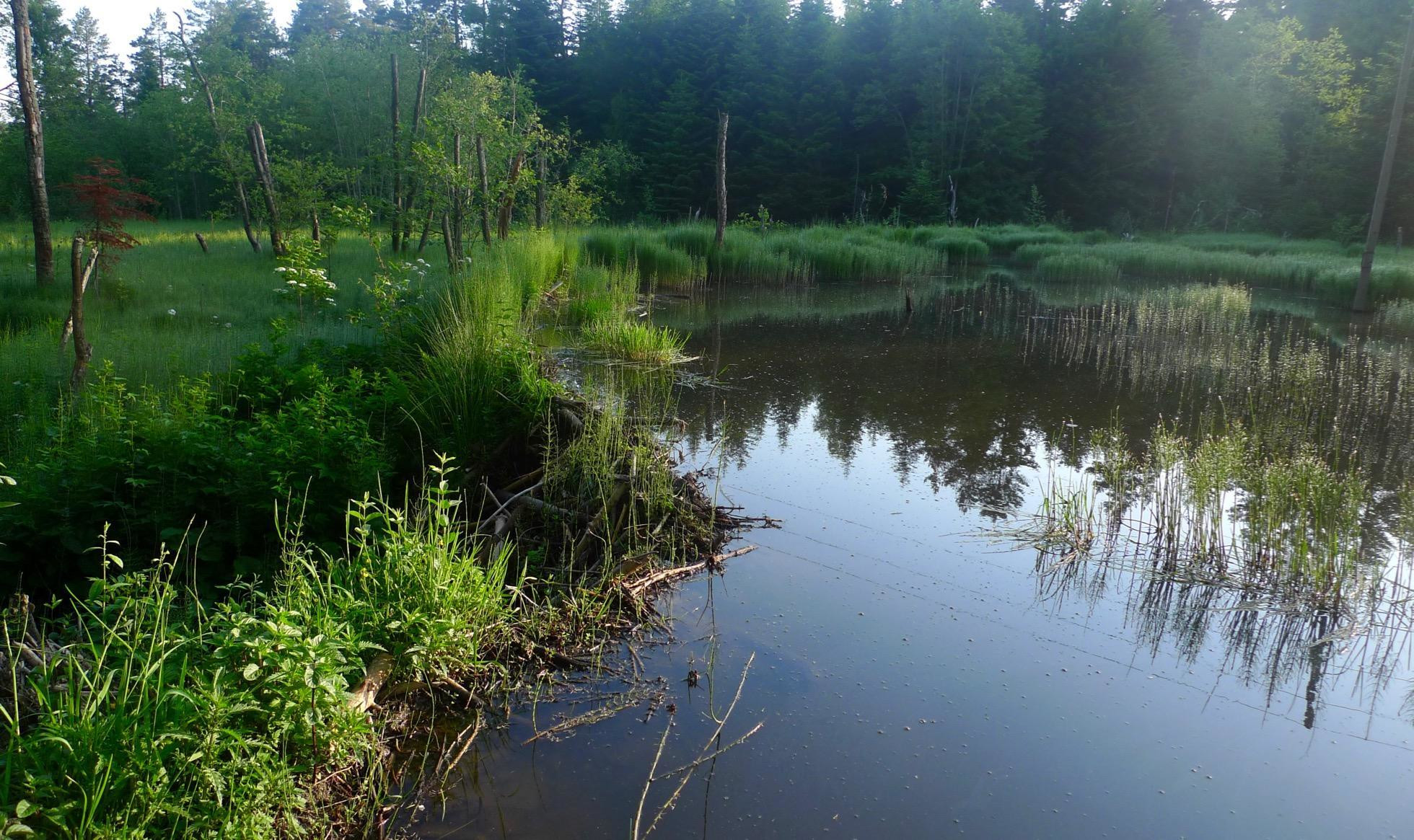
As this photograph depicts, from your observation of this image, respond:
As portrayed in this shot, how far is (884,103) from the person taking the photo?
125ft

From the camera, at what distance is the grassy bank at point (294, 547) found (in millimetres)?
2018

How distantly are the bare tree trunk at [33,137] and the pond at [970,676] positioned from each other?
24.0ft

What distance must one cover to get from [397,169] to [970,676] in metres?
12.1

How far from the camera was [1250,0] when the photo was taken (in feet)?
125

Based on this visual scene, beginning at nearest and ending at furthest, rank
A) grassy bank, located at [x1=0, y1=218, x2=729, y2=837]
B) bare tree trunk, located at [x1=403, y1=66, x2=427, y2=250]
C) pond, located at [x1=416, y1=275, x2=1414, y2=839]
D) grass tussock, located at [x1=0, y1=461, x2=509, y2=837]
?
grass tussock, located at [x1=0, y1=461, x2=509, y2=837] < grassy bank, located at [x1=0, y1=218, x2=729, y2=837] < pond, located at [x1=416, y1=275, x2=1414, y2=839] < bare tree trunk, located at [x1=403, y1=66, x2=427, y2=250]

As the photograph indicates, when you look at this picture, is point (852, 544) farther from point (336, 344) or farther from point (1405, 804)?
point (336, 344)

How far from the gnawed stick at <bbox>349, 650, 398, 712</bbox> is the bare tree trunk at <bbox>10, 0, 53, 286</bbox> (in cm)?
835

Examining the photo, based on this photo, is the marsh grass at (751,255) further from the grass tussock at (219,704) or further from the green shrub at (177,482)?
the grass tussock at (219,704)

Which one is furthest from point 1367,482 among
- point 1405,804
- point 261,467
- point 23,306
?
point 23,306

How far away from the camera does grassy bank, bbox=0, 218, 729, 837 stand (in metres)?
2.02

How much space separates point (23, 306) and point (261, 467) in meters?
5.79

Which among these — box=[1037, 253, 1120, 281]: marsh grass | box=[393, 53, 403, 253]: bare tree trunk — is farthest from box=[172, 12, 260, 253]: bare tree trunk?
box=[1037, 253, 1120, 281]: marsh grass

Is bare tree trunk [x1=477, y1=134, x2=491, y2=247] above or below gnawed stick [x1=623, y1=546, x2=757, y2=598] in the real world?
above

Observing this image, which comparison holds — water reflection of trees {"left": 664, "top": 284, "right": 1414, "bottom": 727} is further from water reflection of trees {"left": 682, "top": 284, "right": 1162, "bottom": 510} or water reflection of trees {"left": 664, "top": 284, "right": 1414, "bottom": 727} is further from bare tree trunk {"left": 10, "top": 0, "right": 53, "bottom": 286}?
bare tree trunk {"left": 10, "top": 0, "right": 53, "bottom": 286}
